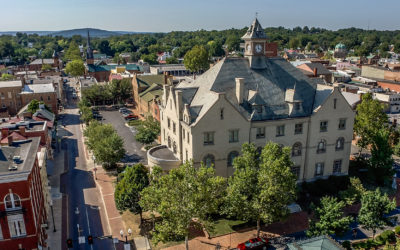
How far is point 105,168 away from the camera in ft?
221

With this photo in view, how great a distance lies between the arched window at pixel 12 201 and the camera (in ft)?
120

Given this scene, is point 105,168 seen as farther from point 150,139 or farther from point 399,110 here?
point 399,110

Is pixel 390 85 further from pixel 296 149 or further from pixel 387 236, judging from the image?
pixel 387 236

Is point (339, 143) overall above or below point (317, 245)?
above

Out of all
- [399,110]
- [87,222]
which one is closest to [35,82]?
[87,222]

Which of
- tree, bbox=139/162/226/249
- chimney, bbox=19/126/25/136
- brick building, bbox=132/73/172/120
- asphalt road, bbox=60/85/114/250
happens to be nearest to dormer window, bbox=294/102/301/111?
tree, bbox=139/162/226/249

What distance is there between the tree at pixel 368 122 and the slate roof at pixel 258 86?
51.7 ft

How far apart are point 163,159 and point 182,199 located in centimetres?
1791

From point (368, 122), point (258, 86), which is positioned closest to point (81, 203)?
point (258, 86)

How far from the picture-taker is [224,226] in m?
47.2

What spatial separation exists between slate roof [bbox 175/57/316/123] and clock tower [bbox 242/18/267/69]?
0.89 metres

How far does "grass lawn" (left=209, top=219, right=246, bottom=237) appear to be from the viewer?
45719mm

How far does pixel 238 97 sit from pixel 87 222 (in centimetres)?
2904

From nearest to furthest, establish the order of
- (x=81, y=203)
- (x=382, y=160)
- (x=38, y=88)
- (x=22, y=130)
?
(x=81, y=203), (x=22, y=130), (x=382, y=160), (x=38, y=88)
